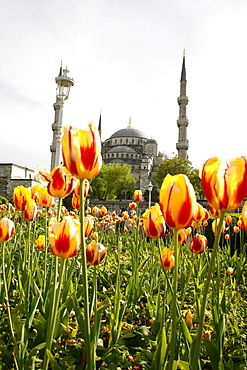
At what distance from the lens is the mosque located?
38.1m

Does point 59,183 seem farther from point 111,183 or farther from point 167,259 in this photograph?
point 111,183

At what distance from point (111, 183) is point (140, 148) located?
62.2 ft

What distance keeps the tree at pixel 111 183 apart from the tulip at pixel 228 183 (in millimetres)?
36149

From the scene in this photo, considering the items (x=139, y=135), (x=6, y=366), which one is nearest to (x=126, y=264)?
(x=6, y=366)

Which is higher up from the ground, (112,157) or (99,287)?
(112,157)

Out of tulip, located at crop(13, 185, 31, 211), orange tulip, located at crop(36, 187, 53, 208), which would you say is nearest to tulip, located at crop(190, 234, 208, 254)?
orange tulip, located at crop(36, 187, 53, 208)

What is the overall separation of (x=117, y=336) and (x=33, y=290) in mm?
505

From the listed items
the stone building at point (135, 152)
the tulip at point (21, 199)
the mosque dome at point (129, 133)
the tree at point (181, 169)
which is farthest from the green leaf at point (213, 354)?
the mosque dome at point (129, 133)

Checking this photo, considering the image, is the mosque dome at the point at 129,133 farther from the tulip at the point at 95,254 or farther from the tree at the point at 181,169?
the tulip at the point at 95,254

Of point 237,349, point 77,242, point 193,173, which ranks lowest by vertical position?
point 237,349

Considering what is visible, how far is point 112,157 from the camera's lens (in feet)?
178

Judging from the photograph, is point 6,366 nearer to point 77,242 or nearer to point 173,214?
point 77,242

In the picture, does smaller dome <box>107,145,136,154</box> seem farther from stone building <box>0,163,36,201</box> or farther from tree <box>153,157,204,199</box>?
stone building <box>0,163,36,201</box>

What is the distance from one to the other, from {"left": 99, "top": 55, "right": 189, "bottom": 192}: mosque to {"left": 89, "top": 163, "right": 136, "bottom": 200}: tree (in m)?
4.94
